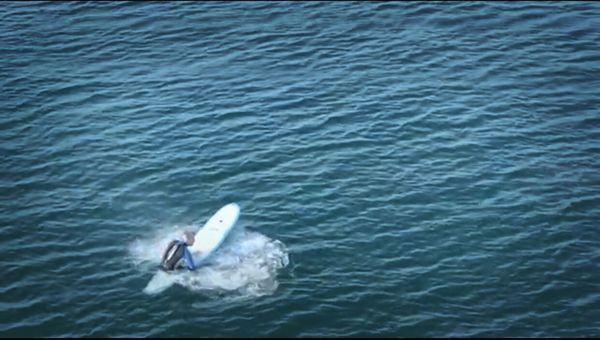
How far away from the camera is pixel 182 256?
3241cm

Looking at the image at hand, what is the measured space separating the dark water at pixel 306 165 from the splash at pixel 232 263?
0.12 meters

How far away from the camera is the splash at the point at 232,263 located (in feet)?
104

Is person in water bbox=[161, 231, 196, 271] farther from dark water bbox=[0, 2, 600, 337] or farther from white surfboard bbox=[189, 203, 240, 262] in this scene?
dark water bbox=[0, 2, 600, 337]

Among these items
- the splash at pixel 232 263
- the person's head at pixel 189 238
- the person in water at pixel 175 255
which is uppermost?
the person's head at pixel 189 238

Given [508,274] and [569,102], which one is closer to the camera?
[508,274]

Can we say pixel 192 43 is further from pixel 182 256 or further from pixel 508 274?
pixel 508 274

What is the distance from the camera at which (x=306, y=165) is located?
40.0 metres

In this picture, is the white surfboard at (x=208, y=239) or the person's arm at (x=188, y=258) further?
the person's arm at (x=188, y=258)

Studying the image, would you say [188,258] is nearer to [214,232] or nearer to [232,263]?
[214,232]

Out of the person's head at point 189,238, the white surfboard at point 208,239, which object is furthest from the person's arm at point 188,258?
the person's head at point 189,238

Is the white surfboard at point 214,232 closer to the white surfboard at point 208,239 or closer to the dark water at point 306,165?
the white surfboard at point 208,239

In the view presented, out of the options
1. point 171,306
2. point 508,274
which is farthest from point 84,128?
point 508,274

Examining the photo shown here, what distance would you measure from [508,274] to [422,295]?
4.46 m

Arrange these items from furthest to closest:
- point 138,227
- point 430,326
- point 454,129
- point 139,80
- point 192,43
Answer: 1. point 192,43
2. point 139,80
3. point 454,129
4. point 138,227
5. point 430,326
